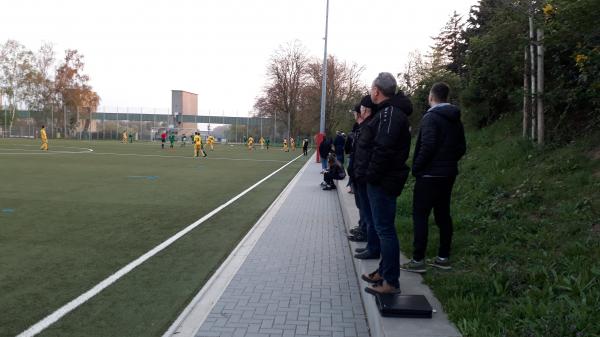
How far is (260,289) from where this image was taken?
4.99 meters

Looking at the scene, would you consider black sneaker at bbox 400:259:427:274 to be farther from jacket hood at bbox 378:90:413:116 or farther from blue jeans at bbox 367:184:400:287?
jacket hood at bbox 378:90:413:116

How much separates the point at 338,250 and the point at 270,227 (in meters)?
1.87

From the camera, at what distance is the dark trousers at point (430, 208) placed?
15.5 feet

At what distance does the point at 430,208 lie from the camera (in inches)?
187

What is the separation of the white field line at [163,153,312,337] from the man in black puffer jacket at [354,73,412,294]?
60.0 inches

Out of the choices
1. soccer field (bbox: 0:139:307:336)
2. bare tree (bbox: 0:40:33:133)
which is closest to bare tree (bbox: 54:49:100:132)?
bare tree (bbox: 0:40:33:133)

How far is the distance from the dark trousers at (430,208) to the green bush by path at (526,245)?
26cm

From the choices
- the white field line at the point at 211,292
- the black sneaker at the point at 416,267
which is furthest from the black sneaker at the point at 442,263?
the white field line at the point at 211,292

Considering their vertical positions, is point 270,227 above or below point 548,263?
below

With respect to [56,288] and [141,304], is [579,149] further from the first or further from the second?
[56,288]

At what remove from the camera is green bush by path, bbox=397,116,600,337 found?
3312mm

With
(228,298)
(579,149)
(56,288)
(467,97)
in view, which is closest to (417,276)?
(228,298)

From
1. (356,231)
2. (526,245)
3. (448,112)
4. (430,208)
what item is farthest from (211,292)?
(526,245)

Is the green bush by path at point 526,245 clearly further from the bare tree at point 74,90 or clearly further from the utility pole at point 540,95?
the bare tree at point 74,90
